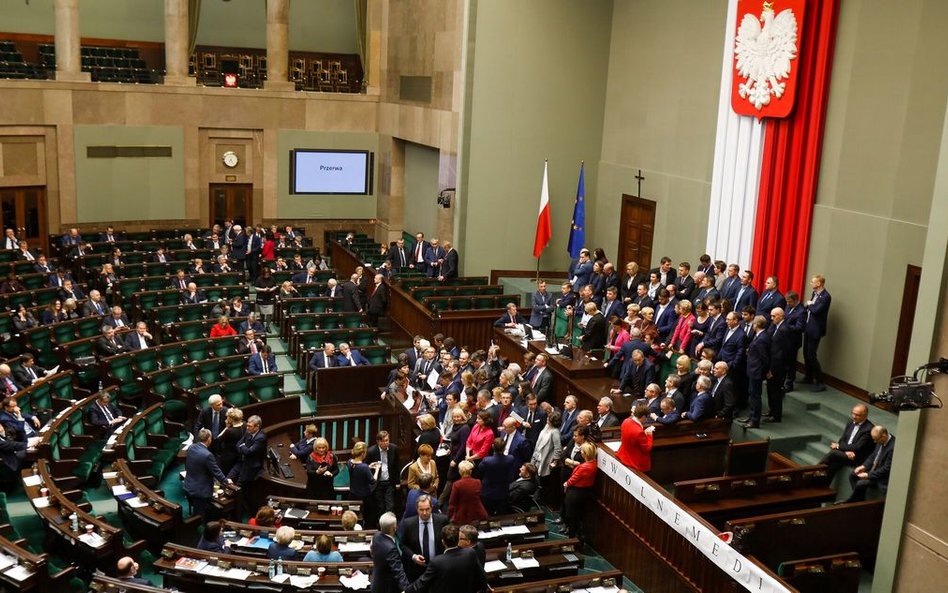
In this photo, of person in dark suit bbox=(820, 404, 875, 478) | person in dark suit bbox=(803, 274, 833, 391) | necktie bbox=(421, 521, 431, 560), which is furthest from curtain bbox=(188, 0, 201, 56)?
person in dark suit bbox=(820, 404, 875, 478)

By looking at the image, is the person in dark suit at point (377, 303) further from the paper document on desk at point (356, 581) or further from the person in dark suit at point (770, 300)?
the paper document on desk at point (356, 581)

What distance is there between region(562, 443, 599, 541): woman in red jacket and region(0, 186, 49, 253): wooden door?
14.8 m

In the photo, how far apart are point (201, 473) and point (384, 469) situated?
1796mm

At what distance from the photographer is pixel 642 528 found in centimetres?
878

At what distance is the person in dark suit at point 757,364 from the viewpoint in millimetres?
10023

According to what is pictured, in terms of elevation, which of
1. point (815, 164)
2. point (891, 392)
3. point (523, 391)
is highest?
point (815, 164)

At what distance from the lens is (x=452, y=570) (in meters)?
6.70

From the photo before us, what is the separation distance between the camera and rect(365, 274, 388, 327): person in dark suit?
52.0ft

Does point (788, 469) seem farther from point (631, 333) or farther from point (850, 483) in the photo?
point (631, 333)

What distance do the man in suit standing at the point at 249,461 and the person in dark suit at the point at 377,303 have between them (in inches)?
249

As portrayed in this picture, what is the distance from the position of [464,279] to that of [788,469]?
29.1 feet

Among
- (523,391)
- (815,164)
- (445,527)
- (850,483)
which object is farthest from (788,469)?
(815,164)

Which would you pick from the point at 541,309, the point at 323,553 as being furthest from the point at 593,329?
the point at 323,553

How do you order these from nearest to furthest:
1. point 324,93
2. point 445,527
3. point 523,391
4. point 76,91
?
point 445,527 → point 523,391 → point 76,91 → point 324,93
